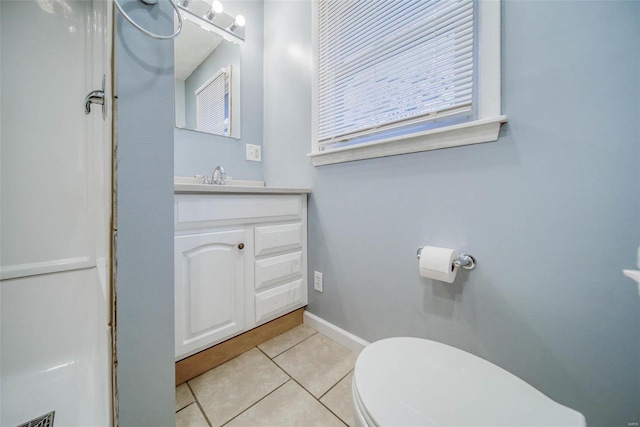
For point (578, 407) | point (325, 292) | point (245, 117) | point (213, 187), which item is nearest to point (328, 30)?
point (245, 117)

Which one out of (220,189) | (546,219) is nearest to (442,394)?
(546,219)

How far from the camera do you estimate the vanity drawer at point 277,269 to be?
3.94ft

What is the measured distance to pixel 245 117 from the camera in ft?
5.47

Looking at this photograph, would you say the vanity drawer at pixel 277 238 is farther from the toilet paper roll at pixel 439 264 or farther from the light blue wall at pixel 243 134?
the toilet paper roll at pixel 439 264

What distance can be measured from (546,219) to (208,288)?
1291mm

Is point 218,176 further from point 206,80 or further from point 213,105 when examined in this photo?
point 206,80

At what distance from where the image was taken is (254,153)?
68.1 inches

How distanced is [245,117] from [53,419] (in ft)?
5.51

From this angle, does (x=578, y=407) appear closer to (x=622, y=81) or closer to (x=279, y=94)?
(x=622, y=81)

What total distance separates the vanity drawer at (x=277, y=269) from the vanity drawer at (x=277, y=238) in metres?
0.05

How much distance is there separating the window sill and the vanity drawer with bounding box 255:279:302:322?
0.77 meters

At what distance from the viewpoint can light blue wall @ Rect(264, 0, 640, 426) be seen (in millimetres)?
620

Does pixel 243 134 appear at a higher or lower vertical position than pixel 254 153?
higher

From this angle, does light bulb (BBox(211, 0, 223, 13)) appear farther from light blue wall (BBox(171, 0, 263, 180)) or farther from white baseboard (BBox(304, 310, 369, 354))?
white baseboard (BBox(304, 310, 369, 354))
